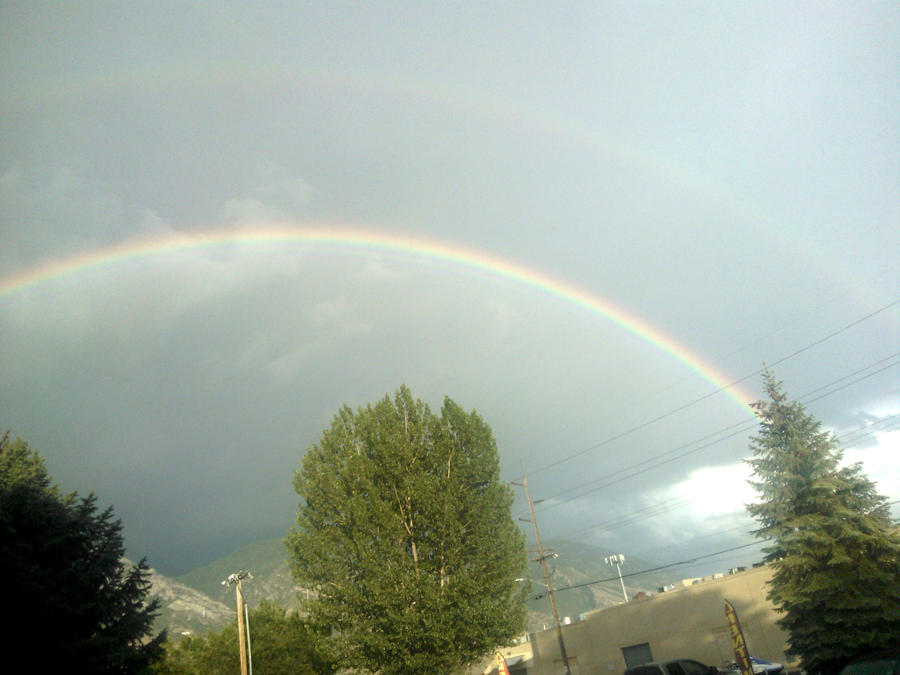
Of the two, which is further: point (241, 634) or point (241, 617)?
point (241, 617)

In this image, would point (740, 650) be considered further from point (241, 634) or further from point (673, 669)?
point (241, 634)

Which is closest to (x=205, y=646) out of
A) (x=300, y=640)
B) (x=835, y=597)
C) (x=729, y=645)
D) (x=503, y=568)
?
(x=300, y=640)

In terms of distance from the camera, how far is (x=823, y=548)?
24.0 m

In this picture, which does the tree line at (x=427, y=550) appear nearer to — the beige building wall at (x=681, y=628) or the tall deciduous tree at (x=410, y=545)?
the tall deciduous tree at (x=410, y=545)

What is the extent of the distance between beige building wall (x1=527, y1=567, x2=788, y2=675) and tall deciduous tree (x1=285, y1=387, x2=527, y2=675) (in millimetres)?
18281

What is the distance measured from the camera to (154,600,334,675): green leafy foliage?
4012cm

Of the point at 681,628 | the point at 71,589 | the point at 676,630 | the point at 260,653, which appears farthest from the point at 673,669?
the point at 260,653

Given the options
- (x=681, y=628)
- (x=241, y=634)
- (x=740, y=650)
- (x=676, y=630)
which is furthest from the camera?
(x=676, y=630)

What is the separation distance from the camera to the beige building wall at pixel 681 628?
36.6 meters

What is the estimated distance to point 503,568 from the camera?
24297mm

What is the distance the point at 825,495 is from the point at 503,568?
12.9m

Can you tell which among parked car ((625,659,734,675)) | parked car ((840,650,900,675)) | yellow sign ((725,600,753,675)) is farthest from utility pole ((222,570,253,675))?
parked car ((840,650,900,675))

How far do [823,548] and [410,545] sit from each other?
15.8 m

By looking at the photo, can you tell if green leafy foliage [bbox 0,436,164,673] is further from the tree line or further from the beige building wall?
the beige building wall
